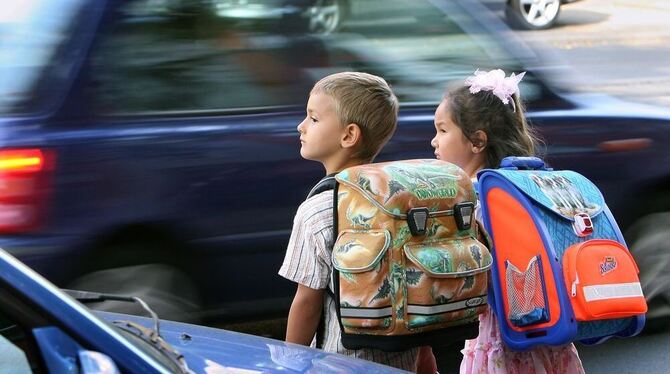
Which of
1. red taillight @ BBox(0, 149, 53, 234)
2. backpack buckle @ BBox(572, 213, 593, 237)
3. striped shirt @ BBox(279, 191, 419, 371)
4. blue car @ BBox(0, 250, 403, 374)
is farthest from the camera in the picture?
red taillight @ BBox(0, 149, 53, 234)

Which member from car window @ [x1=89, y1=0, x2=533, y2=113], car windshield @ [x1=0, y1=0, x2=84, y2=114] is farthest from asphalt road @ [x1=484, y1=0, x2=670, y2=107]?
car windshield @ [x1=0, y1=0, x2=84, y2=114]

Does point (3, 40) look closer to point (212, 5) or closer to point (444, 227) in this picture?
point (212, 5)

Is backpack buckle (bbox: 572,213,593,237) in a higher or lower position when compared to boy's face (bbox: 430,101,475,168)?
lower

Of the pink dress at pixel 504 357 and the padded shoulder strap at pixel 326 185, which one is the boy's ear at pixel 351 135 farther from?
the pink dress at pixel 504 357

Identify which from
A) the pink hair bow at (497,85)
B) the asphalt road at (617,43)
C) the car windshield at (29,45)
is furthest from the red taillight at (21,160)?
the asphalt road at (617,43)

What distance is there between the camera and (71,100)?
15.5ft

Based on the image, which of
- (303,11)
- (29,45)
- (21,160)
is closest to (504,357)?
(21,160)

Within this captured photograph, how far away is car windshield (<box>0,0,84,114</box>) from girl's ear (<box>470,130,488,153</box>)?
5.99ft

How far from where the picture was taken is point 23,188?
4.53m

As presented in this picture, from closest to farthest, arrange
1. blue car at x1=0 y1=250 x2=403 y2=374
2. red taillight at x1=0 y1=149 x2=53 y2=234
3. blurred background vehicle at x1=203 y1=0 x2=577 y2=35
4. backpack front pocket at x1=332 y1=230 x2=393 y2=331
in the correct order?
blue car at x1=0 y1=250 x2=403 y2=374, backpack front pocket at x1=332 y1=230 x2=393 y2=331, red taillight at x1=0 y1=149 x2=53 y2=234, blurred background vehicle at x1=203 y1=0 x2=577 y2=35

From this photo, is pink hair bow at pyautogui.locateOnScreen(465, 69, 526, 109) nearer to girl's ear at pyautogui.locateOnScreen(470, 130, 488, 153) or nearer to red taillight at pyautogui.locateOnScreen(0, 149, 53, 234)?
girl's ear at pyautogui.locateOnScreen(470, 130, 488, 153)

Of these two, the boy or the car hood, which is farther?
the boy

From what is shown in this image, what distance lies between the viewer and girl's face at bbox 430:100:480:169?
3678 mm

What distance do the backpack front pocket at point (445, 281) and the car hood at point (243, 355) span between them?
0.56 ft
